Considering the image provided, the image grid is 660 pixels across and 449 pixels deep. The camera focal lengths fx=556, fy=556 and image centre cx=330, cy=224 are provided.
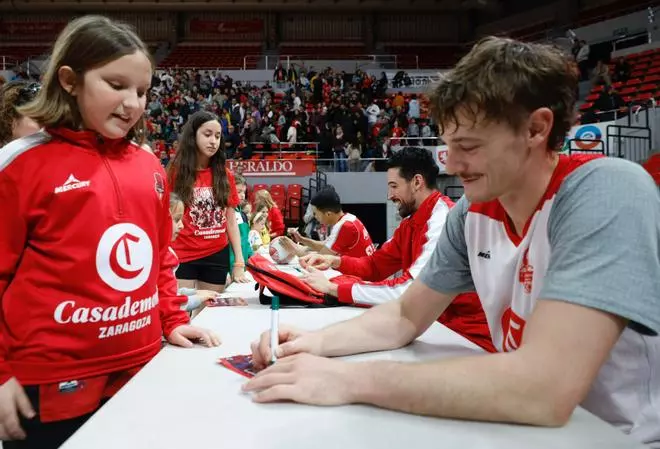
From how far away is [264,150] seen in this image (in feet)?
42.5

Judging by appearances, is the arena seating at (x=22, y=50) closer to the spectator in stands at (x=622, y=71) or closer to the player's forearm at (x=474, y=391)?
the spectator in stands at (x=622, y=71)

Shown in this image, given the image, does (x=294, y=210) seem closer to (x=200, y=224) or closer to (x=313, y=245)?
(x=313, y=245)

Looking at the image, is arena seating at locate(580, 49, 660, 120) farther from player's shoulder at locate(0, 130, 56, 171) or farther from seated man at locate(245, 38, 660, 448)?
player's shoulder at locate(0, 130, 56, 171)

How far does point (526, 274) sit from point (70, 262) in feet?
3.24

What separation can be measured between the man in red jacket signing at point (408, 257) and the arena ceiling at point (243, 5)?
17328mm

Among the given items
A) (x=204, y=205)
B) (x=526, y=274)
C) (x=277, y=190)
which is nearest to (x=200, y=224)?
(x=204, y=205)

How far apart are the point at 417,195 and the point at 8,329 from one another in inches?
73.3

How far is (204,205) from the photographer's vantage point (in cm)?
336

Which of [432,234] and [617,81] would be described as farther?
[617,81]

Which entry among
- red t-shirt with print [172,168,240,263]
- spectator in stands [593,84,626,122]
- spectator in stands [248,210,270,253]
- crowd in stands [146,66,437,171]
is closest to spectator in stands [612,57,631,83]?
spectator in stands [593,84,626,122]

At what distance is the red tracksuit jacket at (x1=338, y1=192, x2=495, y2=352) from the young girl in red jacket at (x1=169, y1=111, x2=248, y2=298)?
2.83ft

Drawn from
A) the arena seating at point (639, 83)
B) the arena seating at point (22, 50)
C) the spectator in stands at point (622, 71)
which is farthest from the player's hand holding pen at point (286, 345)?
the arena seating at point (22, 50)

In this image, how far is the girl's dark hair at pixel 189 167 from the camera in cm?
327

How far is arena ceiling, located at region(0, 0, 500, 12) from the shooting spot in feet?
60.2
